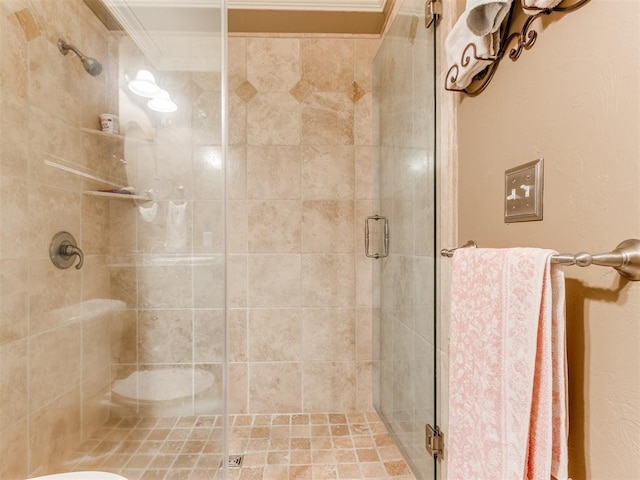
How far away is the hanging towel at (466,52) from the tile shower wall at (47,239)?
129cm

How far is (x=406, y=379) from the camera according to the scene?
137cm

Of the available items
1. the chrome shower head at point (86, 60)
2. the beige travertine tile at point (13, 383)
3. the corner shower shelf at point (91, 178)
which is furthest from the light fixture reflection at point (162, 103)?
the beige travertine tile at point (13, 383)

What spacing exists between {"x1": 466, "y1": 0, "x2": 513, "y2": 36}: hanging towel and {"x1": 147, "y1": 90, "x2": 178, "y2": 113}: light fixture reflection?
103 centimetres

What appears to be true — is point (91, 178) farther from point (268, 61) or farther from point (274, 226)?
point (268, 61)

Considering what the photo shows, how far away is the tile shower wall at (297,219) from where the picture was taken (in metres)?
1.79

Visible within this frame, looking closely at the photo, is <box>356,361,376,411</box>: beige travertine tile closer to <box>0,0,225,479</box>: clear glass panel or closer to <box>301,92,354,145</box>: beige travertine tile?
<box>0,0,225,479</box>: clear glass panel

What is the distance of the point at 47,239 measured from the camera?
108cm

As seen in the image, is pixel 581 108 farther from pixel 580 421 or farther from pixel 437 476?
pixel 437 476

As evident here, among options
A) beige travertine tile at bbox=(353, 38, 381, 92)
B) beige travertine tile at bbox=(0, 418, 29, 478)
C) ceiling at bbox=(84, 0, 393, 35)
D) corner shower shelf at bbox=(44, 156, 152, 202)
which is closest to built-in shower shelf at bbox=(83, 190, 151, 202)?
corner shower shelf at bbox=(44, 156, 152, 202)

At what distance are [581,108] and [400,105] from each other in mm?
959

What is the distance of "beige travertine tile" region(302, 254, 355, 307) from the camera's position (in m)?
1.81

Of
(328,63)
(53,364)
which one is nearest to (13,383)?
(53,364)

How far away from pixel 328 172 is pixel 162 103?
928 millimetres

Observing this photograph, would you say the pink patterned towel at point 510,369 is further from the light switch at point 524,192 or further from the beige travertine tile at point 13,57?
Answer: the beige travertine tile at point 13,57
